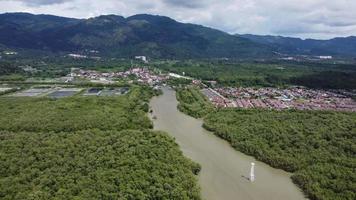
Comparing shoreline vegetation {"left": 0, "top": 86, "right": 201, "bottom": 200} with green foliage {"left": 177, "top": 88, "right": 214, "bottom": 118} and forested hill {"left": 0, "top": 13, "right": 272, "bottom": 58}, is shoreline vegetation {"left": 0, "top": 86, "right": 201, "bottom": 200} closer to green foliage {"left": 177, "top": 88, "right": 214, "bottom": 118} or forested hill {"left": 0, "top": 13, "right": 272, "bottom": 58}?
green foliage {"left": 177, "top": 88, "right": 214, "bottom": 118}

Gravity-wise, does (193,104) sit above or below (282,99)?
below

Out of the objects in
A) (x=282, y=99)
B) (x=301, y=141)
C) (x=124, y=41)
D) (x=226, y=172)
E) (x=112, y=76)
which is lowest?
(x=226, y=172)

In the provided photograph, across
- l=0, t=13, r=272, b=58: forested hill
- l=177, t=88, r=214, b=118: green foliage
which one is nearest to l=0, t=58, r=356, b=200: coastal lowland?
l=177, t=88, r=214, b=118: green foliage

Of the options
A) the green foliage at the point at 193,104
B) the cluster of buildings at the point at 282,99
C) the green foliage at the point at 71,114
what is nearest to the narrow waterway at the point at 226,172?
the green foliage at the point at 71,114

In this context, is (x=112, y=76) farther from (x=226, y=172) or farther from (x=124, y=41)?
(x=124, y=41)

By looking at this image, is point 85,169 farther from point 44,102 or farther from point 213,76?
point 213,76

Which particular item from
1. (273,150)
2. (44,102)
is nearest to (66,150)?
(273,150)

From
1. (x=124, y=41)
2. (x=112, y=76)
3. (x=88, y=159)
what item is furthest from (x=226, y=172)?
(x=124, y=41)
